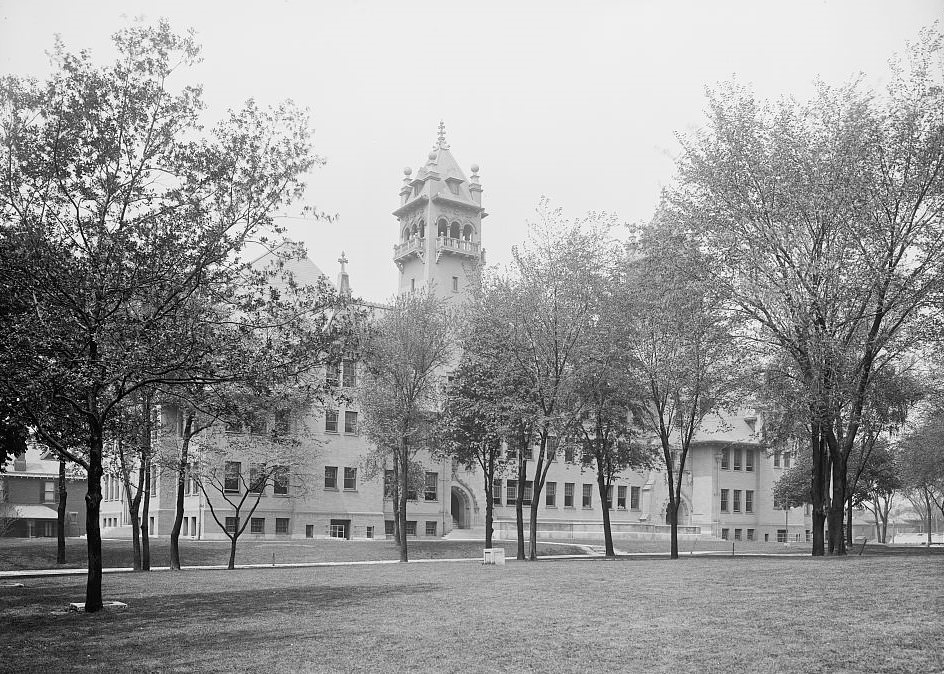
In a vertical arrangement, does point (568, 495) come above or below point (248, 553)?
above

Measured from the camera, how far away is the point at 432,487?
73.1m

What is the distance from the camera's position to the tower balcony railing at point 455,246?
8350 centimetres

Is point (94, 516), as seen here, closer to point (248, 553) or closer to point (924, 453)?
point (248, 553)

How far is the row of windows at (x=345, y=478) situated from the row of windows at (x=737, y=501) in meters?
36.3

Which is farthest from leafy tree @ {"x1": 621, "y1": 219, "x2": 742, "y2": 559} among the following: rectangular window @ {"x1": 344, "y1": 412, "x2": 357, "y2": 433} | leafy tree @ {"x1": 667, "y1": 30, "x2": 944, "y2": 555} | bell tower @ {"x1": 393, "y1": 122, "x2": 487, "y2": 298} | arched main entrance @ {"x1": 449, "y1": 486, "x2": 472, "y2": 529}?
bell tower @ {"x1": 393, "y1": 122, "x2": 487, "y2": 298}

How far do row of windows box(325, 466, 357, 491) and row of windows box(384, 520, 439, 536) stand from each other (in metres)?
4.20

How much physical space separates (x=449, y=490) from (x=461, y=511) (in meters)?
2.89

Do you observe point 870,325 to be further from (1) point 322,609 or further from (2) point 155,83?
(2) point 155,83

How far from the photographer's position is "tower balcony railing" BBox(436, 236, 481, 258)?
8350 centimetres

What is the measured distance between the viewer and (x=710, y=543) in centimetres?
6656

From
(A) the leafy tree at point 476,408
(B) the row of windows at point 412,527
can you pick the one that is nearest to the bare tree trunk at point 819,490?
(A) the leafy tree at point 476,408

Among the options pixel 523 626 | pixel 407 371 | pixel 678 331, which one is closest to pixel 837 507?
pixel 678 331

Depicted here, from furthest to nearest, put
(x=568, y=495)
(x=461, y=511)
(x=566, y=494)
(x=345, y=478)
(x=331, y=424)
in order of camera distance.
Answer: (x=568, y=495) < (x=566, y=494) < (x=461, y=511) < (x=345, y=478) < (x=331, y=424)

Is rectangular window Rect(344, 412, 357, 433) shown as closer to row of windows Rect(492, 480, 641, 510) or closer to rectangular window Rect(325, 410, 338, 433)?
rectangular window Rect(325, 410, 338, 433)
